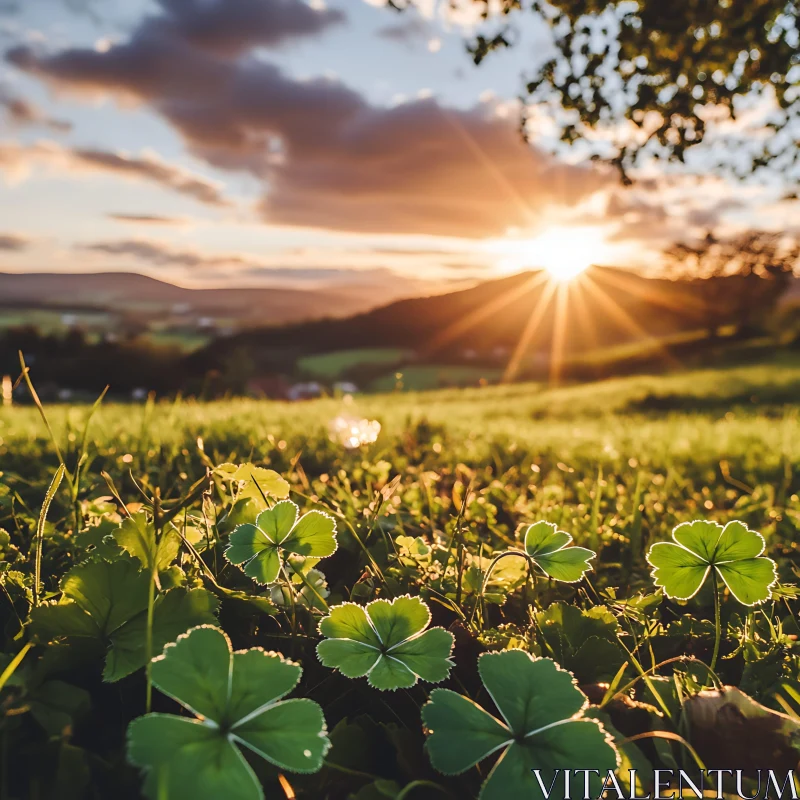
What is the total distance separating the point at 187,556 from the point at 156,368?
50.8 meters

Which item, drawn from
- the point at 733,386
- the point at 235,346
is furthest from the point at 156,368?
the point at 733,386

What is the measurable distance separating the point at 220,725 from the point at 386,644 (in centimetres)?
38

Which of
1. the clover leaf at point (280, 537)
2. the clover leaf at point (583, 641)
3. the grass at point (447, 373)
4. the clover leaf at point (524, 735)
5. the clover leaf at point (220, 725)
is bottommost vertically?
the grass at point (447, 373)

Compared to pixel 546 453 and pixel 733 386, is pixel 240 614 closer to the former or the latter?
pixel 546 453

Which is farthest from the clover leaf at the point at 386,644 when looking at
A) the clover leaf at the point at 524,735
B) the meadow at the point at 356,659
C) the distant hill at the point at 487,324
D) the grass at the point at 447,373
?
the distant hill at the point at 487,324

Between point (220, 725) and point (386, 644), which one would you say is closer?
point (220, 725)

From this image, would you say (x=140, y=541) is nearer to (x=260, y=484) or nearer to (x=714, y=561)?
(x=260, y=484)

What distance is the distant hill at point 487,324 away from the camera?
58438 millimetres

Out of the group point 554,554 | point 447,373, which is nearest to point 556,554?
point 554,554

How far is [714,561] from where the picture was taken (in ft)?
4.49

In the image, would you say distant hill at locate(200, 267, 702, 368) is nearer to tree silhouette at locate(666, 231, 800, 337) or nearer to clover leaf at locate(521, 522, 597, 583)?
tree silhouette at locate(666, 231, 800, 337)

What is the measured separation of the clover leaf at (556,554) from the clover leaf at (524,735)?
16.7 inches

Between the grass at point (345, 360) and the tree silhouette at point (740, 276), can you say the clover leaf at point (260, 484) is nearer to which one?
the grass at point (345, 360)

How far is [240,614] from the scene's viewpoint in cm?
130
